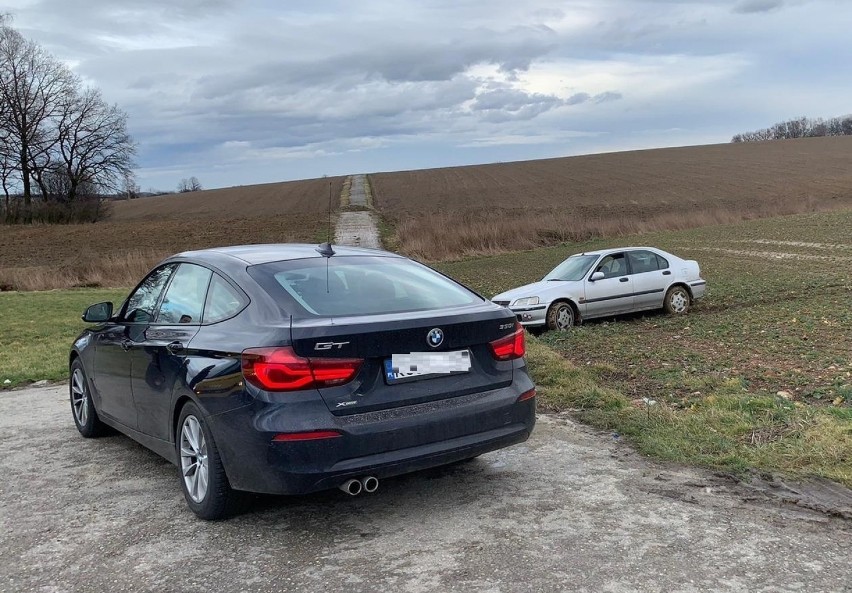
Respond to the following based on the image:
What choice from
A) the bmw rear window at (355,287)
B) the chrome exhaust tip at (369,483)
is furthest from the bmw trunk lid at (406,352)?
the chrome exhaust tip at (369,483)

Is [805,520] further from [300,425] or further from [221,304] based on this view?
[221,304]

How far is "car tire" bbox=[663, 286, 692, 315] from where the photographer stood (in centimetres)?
1382

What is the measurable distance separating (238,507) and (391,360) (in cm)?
121

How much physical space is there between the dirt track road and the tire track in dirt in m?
27.6

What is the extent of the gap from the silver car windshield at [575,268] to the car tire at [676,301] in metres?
1.54

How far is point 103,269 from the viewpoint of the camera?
2712 centimetres

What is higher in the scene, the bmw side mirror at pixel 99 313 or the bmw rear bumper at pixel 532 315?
the bmw side mirror at pixel 99 313

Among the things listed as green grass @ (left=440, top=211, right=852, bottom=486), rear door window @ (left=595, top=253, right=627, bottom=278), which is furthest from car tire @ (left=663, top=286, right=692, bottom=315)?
rear door window @ (left=595, top=253, right=627, bottom=278)

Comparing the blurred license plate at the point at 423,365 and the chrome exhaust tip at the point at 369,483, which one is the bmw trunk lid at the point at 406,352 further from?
the chrome exhaust tip at the point at 369,483

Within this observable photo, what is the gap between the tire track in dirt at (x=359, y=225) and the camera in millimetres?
43625

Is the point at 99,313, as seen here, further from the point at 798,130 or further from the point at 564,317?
the point at 798,130

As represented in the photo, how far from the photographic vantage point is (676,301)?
13.9 m

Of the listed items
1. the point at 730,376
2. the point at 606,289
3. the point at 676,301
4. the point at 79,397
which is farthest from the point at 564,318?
the point at 79,397

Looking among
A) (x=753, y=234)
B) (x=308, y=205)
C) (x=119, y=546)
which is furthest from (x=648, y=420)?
(x=308, y=205)
